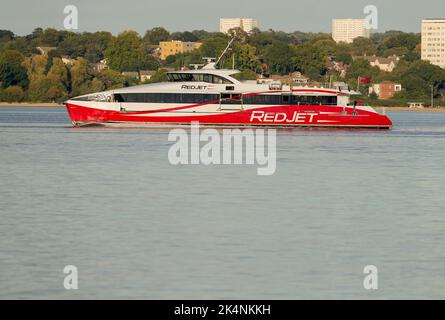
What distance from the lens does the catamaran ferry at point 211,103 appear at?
271 feet

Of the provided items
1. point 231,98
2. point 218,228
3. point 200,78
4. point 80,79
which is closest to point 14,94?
point 80,79

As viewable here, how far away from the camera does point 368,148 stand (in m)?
66.3

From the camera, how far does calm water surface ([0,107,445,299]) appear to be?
23.7 metres

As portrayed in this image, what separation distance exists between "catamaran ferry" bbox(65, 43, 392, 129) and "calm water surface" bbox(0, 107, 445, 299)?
90.3ft

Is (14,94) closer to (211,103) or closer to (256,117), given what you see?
(211,103)

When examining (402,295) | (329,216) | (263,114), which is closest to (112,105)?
(263,114)

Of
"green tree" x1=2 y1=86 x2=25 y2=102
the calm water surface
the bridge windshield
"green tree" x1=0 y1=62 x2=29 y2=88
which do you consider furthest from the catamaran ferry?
"green tree" x1=0 y1=62 x2=29 y2=88

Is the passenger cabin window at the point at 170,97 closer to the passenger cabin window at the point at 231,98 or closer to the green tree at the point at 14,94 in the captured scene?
the passenger cabin window at the point at 231,98

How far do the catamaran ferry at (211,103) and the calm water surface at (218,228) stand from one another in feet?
90.3

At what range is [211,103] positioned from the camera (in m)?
82.9

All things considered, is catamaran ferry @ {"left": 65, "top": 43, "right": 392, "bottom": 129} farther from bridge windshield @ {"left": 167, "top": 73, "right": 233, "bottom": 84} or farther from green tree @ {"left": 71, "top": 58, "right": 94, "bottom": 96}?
green tree @ {"left": 71, "top": 58, "right": 94, "bottom": 96}
